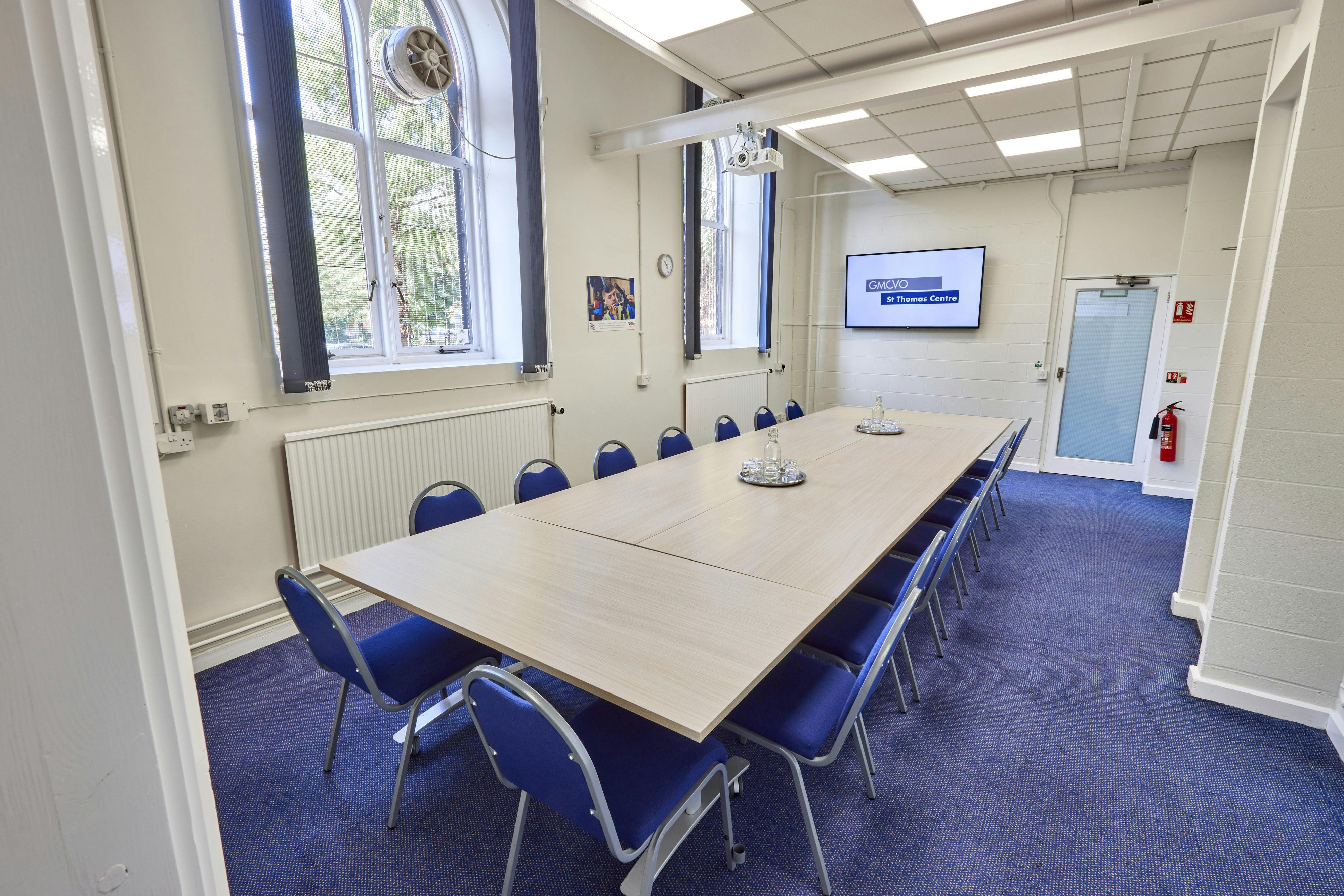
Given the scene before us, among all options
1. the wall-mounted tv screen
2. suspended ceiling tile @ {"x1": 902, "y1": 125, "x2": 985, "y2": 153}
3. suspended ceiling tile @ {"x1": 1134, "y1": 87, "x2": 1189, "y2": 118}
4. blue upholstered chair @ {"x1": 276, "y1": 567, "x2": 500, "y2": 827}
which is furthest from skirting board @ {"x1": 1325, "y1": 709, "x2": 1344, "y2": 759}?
the wall-mounted tv screen

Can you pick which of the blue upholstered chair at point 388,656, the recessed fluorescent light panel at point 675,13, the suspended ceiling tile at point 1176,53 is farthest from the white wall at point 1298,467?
the blue upholstered chair at point 388,656

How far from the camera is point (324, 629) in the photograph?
1.81 meters

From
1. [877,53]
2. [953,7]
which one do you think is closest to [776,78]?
[877,53]

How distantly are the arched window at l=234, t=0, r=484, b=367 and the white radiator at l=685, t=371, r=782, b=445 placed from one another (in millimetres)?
2332

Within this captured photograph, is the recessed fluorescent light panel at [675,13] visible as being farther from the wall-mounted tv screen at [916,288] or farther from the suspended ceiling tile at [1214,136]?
the wall-mounted tv screen at [916,288]

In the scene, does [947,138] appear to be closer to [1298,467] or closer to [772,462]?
[772,462]

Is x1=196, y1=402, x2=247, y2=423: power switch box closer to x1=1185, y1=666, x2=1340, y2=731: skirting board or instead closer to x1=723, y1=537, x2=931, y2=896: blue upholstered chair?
x1=723, y1=537, x2=931, y2=896: blue upholstered chair

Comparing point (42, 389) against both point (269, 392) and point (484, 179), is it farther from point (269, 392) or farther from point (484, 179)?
point (484, 179)

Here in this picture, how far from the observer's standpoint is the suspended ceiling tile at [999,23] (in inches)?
116

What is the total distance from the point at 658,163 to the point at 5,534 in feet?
17.7

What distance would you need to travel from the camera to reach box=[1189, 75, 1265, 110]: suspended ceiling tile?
3.76 meters

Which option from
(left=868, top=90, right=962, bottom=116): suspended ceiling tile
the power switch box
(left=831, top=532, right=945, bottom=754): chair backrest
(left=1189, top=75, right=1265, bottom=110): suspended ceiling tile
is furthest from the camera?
(left=868, top=90, right=962, bottom=116): suspended ceiling tile

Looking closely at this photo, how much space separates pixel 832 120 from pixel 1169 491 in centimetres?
458

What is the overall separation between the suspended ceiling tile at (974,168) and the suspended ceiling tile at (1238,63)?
1.89 meters
